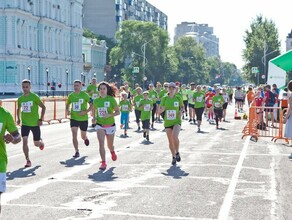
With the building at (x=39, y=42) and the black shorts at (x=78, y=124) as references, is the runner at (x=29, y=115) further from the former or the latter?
the building at (x=39, y=42)

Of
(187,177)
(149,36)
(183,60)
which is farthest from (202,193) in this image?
(183,60)

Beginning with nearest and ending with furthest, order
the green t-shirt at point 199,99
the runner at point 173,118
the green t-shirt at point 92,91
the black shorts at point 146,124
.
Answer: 1. the runner at point 173,118
2. the black shorts at point 146,124
3. the green t-shirt at point 199,99
4. the green t-shirt at point 92,91

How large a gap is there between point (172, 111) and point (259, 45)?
61.7m

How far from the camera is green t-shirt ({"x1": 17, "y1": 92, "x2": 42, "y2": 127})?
13.7 m

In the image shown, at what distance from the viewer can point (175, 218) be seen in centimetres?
837

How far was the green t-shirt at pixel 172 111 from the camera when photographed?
14.6 metres

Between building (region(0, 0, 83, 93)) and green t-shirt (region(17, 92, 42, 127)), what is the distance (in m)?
58.3

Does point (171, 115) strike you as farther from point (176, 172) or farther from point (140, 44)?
point (140, 44)

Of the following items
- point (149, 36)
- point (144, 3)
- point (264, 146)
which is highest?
A: point (144, 3)

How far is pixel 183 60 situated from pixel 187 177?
133802 mm

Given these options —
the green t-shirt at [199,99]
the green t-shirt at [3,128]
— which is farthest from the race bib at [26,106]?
the green t-shirt at [199,99]

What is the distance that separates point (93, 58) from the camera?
12294 centimetres

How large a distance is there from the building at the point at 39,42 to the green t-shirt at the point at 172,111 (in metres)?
57.9

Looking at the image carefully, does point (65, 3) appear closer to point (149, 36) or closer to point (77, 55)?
point (77, 55)
